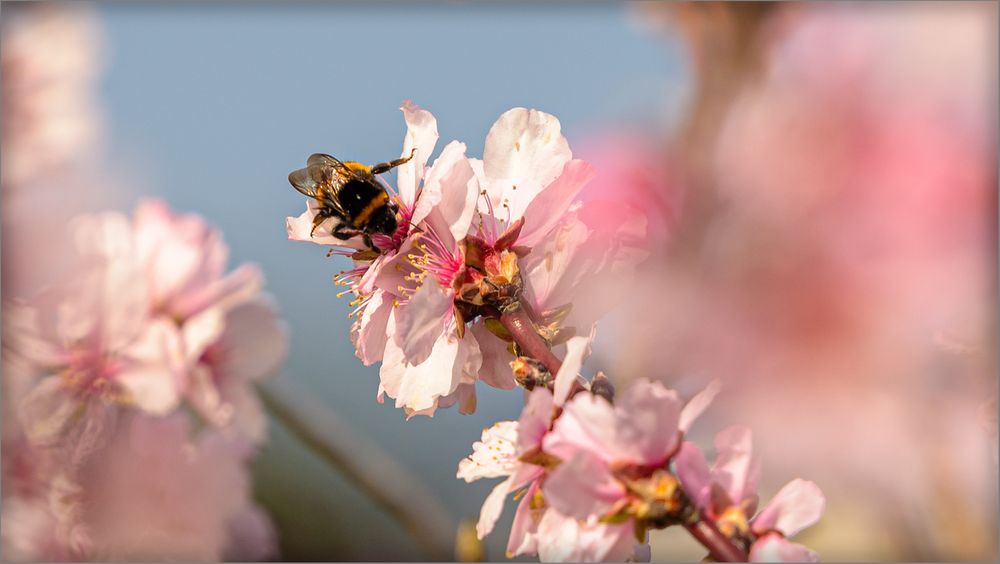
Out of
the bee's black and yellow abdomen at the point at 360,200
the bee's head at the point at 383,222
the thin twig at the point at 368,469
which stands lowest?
the thin twig at the point at 368,469

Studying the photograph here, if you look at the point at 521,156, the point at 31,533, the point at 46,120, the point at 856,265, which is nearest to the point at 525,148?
the point at 521,156

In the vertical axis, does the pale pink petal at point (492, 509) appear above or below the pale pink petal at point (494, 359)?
below

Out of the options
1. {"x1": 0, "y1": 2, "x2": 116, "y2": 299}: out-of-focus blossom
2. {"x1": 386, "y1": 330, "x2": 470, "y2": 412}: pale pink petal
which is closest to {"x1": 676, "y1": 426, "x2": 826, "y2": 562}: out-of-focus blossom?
{"x1": 386, "y1": 330, "x2": 470, "y2": 412}: pale pink petal

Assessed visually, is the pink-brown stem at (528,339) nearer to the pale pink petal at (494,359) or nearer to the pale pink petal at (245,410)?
the pale pink petal at (494,359)

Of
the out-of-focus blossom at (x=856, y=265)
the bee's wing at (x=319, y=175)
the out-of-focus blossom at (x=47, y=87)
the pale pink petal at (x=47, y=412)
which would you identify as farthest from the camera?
the out-of-focus blossom at (x=47, y=87)

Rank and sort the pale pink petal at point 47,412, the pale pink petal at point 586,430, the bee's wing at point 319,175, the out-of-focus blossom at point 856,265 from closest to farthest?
the pale pink petal at point 586,430, the bee's wing at point 319,175, the pale pink petal at point 47,412, the out-of-focus blossom at point 856,265

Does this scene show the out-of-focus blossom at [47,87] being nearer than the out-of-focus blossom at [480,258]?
No

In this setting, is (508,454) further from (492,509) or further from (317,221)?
(317,221)

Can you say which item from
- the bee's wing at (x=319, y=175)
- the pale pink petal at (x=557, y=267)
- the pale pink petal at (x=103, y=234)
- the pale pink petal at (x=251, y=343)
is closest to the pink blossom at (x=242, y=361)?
the pale pink petal at (x=251, y=343)
